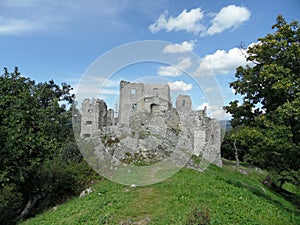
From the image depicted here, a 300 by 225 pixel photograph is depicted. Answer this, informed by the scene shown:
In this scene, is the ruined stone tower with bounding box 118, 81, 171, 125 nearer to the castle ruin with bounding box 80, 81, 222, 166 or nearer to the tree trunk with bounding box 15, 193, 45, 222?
the castle ruin with bounding box 80, 81, 222, 166

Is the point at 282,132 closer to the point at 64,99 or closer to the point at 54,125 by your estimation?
the point at 54,125

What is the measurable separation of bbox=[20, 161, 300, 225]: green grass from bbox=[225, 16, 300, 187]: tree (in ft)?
8.22

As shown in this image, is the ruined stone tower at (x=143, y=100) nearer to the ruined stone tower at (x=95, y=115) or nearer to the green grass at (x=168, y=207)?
the ruined stone tower at (x=95, y=115)

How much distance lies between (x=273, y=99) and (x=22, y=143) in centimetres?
1150

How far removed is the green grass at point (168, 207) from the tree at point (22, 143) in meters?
1.89

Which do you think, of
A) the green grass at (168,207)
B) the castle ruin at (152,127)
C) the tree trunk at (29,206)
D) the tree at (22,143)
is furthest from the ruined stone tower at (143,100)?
the tree trunk at (29,206)

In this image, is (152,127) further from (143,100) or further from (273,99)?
(273,99)

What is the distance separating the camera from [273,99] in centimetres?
1259

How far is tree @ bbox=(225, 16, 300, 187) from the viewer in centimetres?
1062

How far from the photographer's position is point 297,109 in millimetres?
Answer: 9992

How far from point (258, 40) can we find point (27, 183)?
1331cm

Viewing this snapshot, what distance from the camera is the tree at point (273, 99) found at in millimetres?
10617

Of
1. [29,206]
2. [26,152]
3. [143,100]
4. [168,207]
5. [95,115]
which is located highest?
[143,100]

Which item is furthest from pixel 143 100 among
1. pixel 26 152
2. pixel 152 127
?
pixel 26 152
